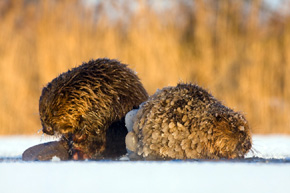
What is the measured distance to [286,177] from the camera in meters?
2.40

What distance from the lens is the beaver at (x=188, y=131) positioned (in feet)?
11.8

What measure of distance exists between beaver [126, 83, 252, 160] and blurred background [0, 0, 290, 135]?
515 cm

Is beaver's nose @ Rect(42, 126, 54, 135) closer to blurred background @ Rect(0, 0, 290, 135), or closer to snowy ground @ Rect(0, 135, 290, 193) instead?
snowy ground @ Rect(0, 135, 290, 193)

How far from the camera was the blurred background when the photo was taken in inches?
355

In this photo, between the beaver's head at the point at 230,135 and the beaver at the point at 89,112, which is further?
the beaver at the point at 89,112

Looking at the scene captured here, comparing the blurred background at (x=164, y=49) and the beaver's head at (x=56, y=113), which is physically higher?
the blurred background at (x=164, y=49)

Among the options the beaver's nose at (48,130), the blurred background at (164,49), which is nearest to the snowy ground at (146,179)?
the beaver's nose at (48,130)

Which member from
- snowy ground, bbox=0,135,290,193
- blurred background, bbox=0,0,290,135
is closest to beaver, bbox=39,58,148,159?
snowy ground, bbox=0,135,290,193

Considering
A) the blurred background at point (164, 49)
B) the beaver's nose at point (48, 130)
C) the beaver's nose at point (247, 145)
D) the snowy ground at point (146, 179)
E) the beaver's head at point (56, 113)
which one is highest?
A: the blurred background at point (164, 49)

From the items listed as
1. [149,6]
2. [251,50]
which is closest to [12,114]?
[149,6]

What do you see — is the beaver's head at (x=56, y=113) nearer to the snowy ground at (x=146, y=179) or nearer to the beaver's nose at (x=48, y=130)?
the beaver's nose at (x=48, y=130)

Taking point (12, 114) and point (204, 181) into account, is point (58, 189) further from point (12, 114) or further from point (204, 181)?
point (12, 114)

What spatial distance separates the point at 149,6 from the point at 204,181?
7050mm

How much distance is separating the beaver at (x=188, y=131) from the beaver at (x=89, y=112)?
0.45 m
